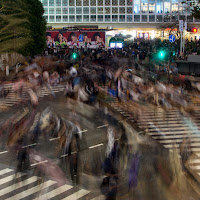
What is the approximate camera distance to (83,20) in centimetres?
14062

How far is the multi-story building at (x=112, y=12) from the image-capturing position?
13912cm

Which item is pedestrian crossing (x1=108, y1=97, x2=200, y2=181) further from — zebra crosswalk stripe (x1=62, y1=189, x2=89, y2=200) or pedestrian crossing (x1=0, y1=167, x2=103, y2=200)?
pedestrian crossing (x1=0, y1=167, x2=103, y2=200)

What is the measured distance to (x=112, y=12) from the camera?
140 metres

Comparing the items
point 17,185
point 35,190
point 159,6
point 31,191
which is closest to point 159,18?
point 159,6

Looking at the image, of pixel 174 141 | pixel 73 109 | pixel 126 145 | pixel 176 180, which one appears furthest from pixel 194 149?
pixel 73 109

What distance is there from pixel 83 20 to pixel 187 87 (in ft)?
375

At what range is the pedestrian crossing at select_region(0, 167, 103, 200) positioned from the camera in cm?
1105

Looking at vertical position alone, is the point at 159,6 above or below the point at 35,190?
above

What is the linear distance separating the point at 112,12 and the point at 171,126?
405ft

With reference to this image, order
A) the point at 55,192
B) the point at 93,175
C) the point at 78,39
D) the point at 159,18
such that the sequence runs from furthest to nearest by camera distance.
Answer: the point at 159,18, the point at 78,39, the point at 93,175, the point at 55,192

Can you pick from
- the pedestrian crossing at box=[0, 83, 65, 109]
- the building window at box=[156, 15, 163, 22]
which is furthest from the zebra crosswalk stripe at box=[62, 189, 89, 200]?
the building window at box=[156, 15, 163, 22]

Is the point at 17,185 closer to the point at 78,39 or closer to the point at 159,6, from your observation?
the point at 78,39

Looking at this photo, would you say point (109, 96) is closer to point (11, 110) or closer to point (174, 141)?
point (11, 110)

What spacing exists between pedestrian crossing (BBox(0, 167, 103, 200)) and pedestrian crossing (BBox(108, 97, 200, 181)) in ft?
13.5
